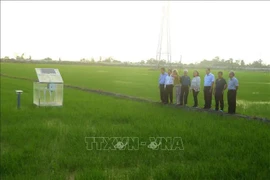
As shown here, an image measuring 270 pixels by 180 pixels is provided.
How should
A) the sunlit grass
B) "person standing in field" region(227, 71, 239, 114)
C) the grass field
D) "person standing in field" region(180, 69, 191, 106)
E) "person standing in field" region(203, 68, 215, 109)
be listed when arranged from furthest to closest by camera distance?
"person standing in field" region(180, 69, 191, 106) < "person standing in field" region(203, 68, 215, 109) < "person standing in field" region(227, 71, 239, 114) < the sunlit grass < the grass field

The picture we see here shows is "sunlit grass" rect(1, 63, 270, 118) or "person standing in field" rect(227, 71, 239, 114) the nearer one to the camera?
"sunlit grass" rect(1, 63, 270, 118)

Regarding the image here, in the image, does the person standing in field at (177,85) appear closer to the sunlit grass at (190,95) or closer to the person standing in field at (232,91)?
the sunlit grass at (190,95)

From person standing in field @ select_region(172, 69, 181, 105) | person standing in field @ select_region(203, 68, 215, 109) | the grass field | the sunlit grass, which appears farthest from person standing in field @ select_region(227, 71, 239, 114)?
person standing in field @ select_region(172, 69, 181, 105)

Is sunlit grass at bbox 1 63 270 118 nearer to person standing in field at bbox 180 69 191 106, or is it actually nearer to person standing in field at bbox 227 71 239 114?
person standing in field at bbox 227 71 239 114

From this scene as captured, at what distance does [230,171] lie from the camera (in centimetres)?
453

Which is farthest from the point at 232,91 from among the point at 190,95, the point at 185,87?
the point at 190,95

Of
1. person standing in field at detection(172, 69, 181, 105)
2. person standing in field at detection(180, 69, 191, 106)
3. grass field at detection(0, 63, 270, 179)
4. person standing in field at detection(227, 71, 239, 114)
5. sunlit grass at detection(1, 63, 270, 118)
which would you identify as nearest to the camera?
grass field at detection(0, 63, 270, 179)

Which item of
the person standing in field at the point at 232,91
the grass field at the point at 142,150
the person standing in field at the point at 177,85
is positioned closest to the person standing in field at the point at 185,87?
the person standing in field at the point at 177,85

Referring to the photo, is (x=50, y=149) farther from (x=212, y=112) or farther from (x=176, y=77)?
(x=176, y=77)

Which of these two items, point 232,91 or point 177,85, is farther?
point 177,85

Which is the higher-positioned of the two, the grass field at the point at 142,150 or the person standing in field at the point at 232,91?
the person standing in field at the point at 232,91

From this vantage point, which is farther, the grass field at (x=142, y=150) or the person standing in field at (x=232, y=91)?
the person standing in field at (x=232, y=91)

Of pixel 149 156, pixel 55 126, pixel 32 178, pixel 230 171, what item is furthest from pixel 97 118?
pixel 230 171

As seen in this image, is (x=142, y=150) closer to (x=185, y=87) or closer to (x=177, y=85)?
(x=185, y=87)
